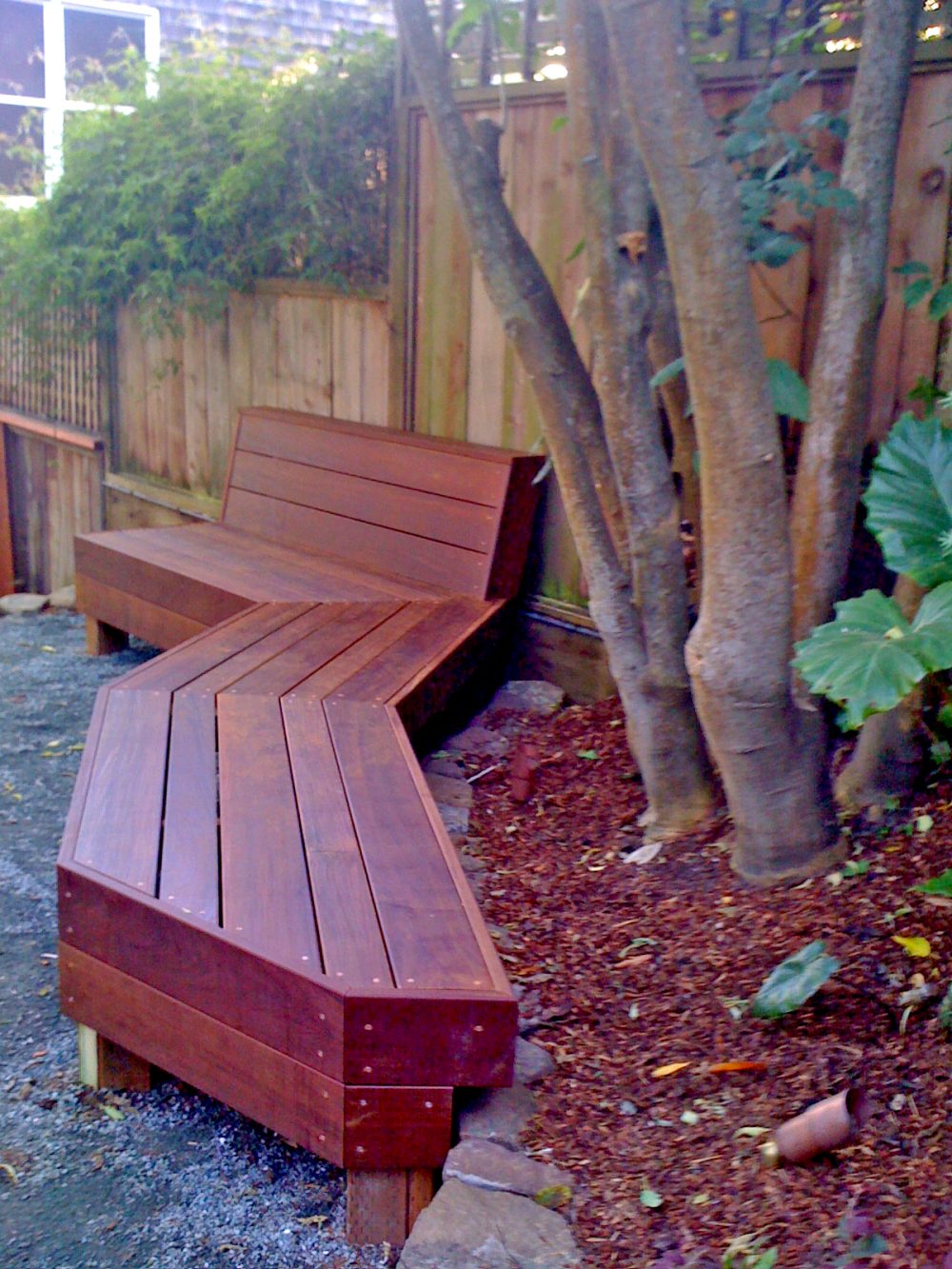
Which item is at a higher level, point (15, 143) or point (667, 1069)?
point (15, 143)

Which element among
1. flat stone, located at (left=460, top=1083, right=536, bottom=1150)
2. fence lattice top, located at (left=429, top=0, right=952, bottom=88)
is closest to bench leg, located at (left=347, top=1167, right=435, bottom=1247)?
flat stone, located at (left=460, top=1083, right=536, bottom=1150)

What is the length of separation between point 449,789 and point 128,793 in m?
1.22

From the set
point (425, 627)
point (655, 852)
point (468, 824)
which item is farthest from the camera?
point (425, 627)

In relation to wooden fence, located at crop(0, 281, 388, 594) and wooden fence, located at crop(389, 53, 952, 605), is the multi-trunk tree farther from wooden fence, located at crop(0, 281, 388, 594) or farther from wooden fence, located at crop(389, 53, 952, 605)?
wooden fence, located at crop(0, 281, 388, 594)

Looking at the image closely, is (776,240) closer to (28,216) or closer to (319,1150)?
(319,1150)

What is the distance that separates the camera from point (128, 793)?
3.20 m

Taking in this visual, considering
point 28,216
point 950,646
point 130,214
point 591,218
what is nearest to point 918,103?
point 591,218

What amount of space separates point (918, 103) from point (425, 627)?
88.2 inches

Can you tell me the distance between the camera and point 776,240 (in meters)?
3.21

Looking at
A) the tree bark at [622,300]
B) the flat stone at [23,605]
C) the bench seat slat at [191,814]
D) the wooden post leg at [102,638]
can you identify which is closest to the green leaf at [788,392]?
the tree bark at [622,300]

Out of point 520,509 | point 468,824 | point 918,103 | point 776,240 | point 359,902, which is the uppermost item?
point 918,103

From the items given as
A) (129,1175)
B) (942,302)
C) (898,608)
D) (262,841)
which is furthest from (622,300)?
(129,1175)

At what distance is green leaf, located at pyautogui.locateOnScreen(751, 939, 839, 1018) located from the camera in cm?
246

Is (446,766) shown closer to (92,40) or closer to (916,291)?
(916,291)
